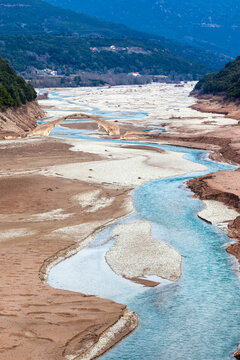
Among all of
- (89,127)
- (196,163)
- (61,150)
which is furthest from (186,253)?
(89,127)

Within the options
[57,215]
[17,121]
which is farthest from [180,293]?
[17,121]

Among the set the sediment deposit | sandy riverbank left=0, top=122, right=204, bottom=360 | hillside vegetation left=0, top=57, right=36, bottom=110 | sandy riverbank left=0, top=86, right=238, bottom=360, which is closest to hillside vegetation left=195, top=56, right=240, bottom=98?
sandy riverbank left=0, top=86, right=238, bottom=360

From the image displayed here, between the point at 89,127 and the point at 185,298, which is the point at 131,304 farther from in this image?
the point at 89,127

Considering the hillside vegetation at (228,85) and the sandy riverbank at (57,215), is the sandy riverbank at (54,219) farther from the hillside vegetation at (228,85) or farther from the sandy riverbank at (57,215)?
the hillside vegetation at (228,85)

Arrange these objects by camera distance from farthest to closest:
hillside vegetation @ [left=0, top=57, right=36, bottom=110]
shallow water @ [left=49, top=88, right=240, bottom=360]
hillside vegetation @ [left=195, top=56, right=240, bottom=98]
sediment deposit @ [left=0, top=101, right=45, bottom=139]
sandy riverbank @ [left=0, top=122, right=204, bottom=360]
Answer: hillside vegetation @ [left=195, top=56, right=240, bottom=98] < hillside vegetation @ [left=0, top=57, right=36, bottom=110] < sediment deposit @ [left=0, top=101, right=45, bottom=139] < shallow water @ [left=49, top=88, right=240, bottom=360] < sandy riverbank @ [left=0, top=122, right=204, bottom=360]

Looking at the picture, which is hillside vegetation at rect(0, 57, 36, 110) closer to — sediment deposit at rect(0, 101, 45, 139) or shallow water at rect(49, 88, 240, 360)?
sediment deposit at rect(0, 101, 45, 139)

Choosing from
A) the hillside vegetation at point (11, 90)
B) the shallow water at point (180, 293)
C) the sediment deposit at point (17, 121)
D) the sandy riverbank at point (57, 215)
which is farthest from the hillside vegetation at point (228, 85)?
the shallow water at point (180, 293)

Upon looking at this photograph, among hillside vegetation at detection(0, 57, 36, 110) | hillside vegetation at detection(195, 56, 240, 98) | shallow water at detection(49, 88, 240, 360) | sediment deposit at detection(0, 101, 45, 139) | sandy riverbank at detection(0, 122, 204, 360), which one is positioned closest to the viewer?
sandy riverbank at detection(0, 122, 204, 360)
